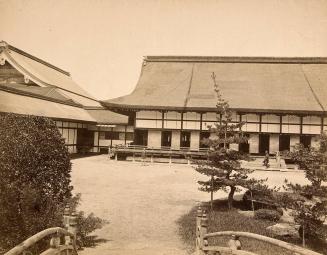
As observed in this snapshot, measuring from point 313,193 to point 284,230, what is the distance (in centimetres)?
158

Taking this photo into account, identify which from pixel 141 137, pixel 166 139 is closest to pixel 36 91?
pixel 141 137

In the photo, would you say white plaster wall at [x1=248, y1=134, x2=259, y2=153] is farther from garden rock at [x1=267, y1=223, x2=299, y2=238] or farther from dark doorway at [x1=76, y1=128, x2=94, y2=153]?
garden rock at [x1=267, y1=223, x2=299, y2=238]

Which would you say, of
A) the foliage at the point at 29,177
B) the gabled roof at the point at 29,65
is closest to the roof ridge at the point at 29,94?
the gabled roof at the point at 29,65

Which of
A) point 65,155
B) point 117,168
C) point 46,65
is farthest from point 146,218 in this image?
→ point 46,65

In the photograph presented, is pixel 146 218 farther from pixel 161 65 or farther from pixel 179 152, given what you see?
pixel 161 65

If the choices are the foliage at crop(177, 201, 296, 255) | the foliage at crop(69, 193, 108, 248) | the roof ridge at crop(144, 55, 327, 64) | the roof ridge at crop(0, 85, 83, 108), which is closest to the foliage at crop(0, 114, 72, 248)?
the foliage at crop(69, 193, 108, 248)

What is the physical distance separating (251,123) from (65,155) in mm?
18048

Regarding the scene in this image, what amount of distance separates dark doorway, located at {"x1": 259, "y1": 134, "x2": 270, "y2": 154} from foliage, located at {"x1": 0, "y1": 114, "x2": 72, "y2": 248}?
18391 mm

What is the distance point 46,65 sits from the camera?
115 ft

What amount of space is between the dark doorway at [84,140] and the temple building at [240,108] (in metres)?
4.99

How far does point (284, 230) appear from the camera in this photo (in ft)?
28.5

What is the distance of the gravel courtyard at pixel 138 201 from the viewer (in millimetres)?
7819

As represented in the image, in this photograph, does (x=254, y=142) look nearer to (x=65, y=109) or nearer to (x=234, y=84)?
(x=234, y=84)

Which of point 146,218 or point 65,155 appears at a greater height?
point 65,155
